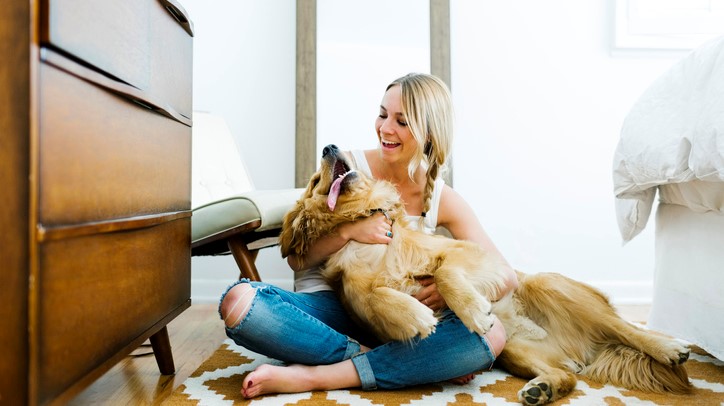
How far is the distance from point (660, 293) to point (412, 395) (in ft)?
3.80

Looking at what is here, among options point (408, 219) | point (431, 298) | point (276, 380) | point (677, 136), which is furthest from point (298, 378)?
point (677, 136)

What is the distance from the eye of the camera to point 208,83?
3.39m

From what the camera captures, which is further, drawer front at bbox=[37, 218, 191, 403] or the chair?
the chair

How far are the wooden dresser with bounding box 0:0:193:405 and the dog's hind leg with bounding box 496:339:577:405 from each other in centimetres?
100

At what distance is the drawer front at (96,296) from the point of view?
885mm

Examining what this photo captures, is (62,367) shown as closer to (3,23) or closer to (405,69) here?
(3,23)

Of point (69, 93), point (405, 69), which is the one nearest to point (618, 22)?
point (405, 69)

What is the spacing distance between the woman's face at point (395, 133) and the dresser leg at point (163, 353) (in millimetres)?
917

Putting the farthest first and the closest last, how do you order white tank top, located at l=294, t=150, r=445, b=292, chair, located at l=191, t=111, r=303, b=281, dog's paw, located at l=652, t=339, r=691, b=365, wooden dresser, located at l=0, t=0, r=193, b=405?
chair, located at l=191, t=111, r=303, b=281, white tank top, located at l=294, t=150, r=445, b=292, dog's paw, located at l=652, t=339, r=691, b=365, wooden dresser, located at l=0, t=0, r=193, b=405

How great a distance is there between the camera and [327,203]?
1.74 meters

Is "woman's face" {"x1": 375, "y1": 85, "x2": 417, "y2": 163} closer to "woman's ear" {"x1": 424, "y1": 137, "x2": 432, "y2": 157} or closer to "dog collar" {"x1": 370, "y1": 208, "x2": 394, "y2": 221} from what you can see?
"woman's ear" {"x1": 424, "y1": 137, "x2": 432, "y2": 157}

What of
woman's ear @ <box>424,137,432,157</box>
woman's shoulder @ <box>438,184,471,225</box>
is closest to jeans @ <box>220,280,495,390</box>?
woman's shoulder @ <box>438,184,471,225</box>

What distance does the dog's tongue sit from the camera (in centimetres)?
169

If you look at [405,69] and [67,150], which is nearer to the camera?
[67,150]
